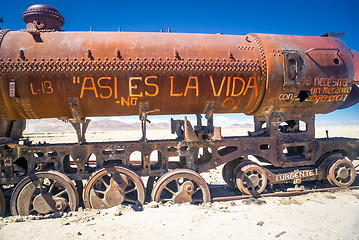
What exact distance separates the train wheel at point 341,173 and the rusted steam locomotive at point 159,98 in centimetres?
3

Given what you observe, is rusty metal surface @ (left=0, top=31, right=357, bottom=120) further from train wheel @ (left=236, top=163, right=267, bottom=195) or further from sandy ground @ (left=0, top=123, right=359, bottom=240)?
sandy ground @ (left=0, top=123, right=359, bottom=240)

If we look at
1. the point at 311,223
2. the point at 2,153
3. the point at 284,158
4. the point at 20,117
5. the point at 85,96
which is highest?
the point at 85,96

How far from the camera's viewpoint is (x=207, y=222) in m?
4.49

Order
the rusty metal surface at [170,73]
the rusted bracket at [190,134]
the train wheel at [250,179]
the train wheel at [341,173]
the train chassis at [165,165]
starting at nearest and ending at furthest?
the rusty metal surface at [170,73], the train chassis at [165,165], the rusted bracket at [190,134], the train wheel at [250,179], the train wheel at [341,173]

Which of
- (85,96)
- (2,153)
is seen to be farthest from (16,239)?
(85,96)

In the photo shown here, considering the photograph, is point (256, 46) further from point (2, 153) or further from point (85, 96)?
point (2, 153)

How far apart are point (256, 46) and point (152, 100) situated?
2767 millimetres

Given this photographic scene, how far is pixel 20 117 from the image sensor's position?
201 inches

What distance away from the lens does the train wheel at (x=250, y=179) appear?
215 inches

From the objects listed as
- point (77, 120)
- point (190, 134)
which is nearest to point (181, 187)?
point (190, 134)

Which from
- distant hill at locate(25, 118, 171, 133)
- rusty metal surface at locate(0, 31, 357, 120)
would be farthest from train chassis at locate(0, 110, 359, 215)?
distant hill at locate(25, 118, 171, 133)

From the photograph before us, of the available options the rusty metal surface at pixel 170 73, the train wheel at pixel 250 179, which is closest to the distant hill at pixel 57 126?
the rusty metal surface at pixel 170 73

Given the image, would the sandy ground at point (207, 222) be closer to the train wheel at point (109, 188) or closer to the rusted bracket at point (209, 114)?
the train wheel at point (109, 188)

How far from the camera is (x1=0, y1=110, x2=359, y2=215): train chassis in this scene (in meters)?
4.87
